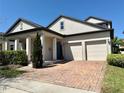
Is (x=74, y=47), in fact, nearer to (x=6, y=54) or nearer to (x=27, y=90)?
(x=6, y=54)

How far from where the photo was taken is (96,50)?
56.2 feet

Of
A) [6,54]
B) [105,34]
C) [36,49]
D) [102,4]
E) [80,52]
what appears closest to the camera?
[36,49]

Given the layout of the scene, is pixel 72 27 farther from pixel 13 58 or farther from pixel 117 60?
pixel 13 58

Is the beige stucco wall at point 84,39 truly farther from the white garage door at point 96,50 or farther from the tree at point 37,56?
the tree at point 37,56

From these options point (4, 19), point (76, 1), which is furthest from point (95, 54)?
point (4, 19)

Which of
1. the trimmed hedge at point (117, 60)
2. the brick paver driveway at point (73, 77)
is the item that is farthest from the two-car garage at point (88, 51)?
the brick paver driveway at point (73, 77)

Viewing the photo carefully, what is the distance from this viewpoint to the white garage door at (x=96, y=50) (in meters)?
16.7

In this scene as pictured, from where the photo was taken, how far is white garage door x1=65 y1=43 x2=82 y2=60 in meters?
18.3

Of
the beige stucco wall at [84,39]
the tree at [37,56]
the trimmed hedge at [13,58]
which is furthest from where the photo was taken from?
the beige stucco wall at [84,39]

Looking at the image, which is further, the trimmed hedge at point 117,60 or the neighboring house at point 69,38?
the neighboring house at point 69,38

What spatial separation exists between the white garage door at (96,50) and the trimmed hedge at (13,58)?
8.89 metres

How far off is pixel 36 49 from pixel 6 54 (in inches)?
178

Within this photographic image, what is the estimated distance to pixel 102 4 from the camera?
15.5m

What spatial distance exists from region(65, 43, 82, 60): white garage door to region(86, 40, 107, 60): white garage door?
1.19 m
